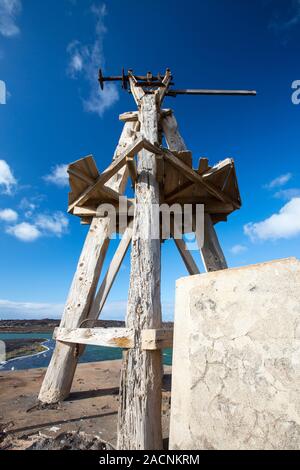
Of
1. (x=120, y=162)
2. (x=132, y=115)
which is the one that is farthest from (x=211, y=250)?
(x=132, y=115)

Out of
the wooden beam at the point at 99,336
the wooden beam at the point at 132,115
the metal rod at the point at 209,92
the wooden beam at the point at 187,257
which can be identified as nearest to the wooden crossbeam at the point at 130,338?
the wooden beam at the point at 99,336

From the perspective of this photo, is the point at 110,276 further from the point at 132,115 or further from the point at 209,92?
the point at 209,92

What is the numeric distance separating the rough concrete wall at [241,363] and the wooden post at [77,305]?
2508mm

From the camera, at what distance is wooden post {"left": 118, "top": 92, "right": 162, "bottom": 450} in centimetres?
266

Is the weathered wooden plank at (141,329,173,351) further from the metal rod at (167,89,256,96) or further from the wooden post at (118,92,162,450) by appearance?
the metal rod at (167,89,256,96)

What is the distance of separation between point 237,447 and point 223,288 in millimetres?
1003

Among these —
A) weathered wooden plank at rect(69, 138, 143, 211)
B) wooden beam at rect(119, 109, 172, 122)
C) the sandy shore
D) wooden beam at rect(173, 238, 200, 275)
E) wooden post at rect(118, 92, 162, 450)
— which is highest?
wooden beam at rect(119, 109, 172, 122)

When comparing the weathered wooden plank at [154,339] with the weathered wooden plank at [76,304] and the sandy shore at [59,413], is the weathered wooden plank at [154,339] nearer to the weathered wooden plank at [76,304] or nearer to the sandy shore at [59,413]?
the sandy shore at [59,413]

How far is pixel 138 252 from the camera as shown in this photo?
11.8 feet

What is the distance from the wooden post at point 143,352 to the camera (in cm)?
266

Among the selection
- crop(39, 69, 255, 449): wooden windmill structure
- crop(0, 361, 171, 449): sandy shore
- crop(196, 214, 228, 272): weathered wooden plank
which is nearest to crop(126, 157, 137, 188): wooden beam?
crop(39, 69, 255, 449): wooden windmill structure

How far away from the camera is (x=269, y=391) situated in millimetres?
1617

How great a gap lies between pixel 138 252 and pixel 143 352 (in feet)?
4.21
